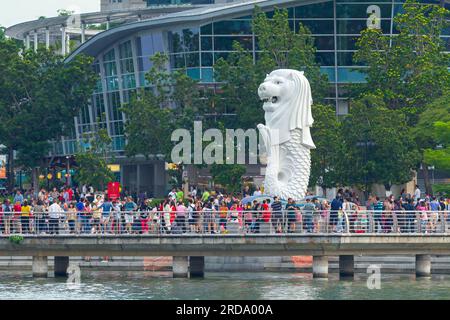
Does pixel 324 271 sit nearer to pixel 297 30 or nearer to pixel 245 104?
pixel 245 104

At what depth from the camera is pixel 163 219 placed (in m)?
51.5

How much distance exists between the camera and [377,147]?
225 feet

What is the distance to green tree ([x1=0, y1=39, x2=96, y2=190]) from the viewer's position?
82.1 m

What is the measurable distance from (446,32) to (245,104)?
51.1 ft

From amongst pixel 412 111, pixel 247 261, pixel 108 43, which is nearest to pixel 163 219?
pixel 247 261

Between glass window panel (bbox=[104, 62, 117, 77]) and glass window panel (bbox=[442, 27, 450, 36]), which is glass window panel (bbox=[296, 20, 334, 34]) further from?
glass window panel (bbox=[104, 62, 117, 77])

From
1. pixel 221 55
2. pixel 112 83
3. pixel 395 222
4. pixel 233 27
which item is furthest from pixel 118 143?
pixel 395 222

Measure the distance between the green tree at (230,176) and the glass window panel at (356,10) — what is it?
1460 centimetres

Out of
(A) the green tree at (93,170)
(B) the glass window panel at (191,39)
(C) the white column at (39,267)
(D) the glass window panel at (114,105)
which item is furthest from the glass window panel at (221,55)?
(C) the white column at (39,267)

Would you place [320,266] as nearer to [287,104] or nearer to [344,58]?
[287,104]

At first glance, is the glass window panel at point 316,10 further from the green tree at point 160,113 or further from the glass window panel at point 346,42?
the green tree at point 160,113

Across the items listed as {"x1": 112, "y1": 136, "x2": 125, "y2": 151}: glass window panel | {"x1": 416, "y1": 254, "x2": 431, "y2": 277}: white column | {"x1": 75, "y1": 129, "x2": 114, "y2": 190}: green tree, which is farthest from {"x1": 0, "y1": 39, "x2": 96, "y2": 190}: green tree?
{"x1": 416, "y1": 254, "x2": 431, "y2": 277}: white column

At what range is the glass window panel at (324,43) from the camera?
274ft

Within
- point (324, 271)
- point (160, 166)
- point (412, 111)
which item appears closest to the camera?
point (324, 271)
